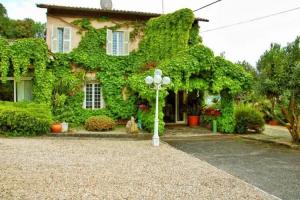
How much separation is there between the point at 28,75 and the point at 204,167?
40.2ft

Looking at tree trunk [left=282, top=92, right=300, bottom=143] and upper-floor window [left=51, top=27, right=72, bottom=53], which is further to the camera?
upper-floor window [left=51, top=27, right=72, bottom=53]

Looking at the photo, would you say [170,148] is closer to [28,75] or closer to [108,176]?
[108,176]

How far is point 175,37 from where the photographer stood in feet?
64.2

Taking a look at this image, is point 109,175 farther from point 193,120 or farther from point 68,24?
point 68,24

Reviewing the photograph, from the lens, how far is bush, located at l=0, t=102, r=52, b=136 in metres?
15.5

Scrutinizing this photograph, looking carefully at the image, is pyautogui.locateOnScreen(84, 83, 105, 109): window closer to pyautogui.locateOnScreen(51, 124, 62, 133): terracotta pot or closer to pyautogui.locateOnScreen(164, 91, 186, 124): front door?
pyautogui.locateOnScreen(51, 124, 62, 133): terracotta pot

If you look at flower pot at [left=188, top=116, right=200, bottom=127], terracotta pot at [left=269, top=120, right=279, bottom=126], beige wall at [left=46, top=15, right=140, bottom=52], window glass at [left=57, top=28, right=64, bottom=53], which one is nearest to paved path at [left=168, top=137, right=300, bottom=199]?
flower pot at [left=188, top=116, right=200, bottom=127]

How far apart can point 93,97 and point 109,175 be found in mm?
11584

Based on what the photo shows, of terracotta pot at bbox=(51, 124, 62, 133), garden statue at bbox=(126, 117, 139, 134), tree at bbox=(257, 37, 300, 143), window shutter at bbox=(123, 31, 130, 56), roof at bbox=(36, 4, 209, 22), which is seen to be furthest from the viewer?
window shutter at bbox=(123, 31, 130, 56)

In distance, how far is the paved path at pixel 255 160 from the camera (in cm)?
883

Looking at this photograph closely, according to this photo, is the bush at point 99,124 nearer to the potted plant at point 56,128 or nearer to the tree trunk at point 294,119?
the potted plant at point 56,128

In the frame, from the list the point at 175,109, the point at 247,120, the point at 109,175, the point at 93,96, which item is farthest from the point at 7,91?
the point at 247,120

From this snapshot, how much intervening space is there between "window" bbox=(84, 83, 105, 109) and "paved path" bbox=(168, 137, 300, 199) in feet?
20.6

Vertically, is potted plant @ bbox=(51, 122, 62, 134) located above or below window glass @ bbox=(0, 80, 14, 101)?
below
